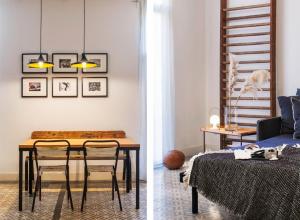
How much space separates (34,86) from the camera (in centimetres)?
521

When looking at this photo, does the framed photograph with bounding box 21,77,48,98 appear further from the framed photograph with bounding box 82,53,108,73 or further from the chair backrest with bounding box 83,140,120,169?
the chair backrest with bounding box 83,140,120,169

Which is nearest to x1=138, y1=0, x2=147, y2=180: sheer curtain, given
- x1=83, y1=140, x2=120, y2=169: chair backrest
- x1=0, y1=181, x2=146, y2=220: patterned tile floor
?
x1=0, y1=181, x2=146, y2=220: patterned tile floor

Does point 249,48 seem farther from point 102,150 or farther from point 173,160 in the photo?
point 102,150

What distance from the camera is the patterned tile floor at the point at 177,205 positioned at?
3766 mm

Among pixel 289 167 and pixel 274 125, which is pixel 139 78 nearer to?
pixel 274 125

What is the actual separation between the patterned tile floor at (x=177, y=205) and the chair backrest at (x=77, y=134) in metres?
0.78

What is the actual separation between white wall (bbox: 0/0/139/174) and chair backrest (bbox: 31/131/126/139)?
0.29 ft

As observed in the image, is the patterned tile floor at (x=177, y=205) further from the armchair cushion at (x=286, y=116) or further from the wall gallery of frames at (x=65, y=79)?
the armchair cushion at (x=286, y=116)

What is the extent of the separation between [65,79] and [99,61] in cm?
48

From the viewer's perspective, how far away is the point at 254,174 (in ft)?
10.2

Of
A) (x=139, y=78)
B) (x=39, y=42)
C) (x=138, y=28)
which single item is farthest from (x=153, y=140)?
(x=39, y=42)

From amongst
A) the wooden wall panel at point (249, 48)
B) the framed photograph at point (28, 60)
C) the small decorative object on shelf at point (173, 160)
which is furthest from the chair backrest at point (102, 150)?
the wooden wall panel at point (249, 48)

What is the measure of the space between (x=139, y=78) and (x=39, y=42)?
1330mm

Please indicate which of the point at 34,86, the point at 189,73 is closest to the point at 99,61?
the point at 34,86
